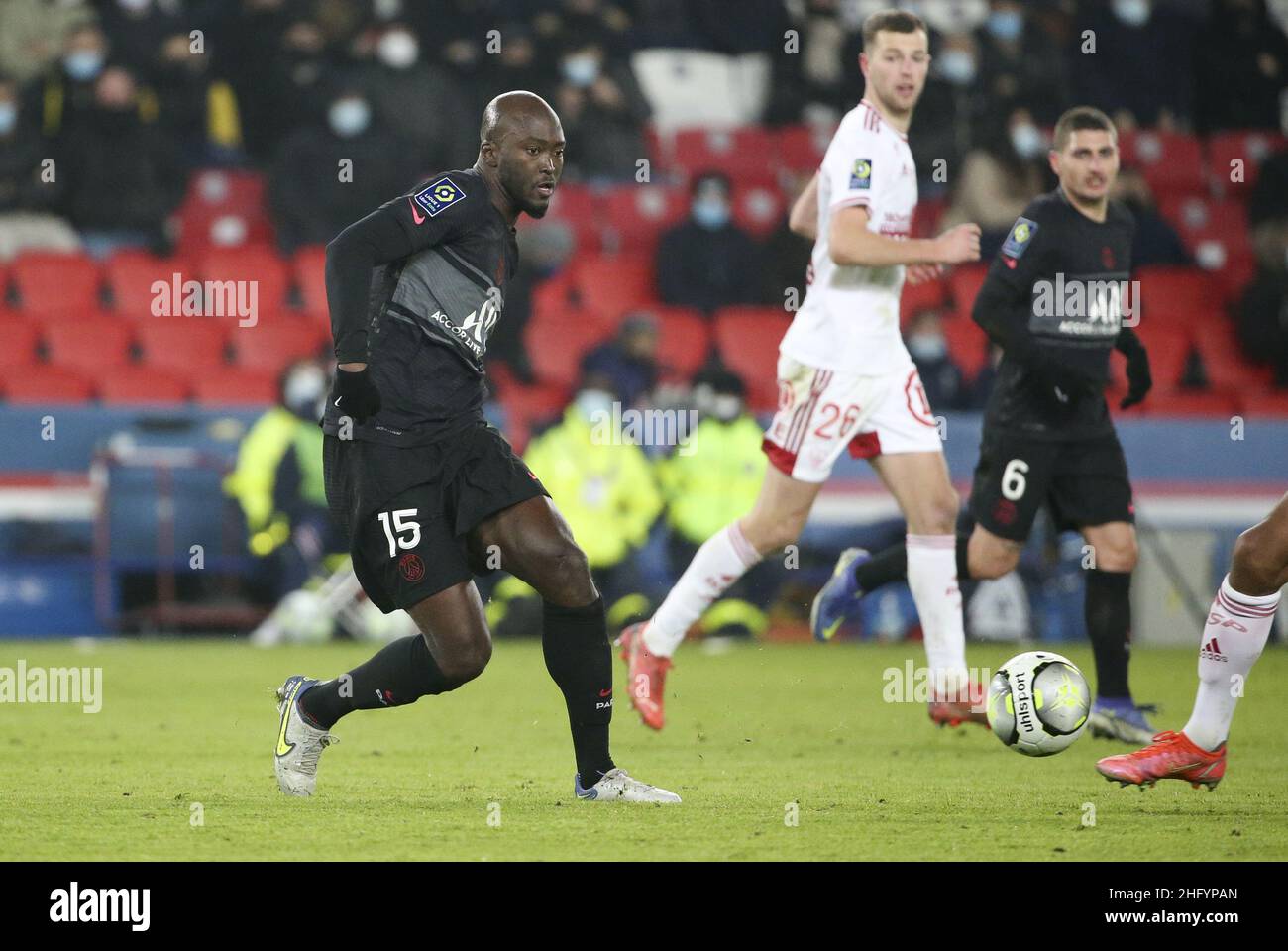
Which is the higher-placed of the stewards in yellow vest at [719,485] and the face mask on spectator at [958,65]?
the face mask on spectator at [958,65]

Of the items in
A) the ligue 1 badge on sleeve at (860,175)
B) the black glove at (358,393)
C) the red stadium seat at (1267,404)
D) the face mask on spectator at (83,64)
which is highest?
the face mask on spectator at (83,64)

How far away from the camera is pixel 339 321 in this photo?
538 cm

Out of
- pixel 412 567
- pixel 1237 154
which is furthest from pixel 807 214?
pixel 1237 154

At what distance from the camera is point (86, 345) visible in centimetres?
1362

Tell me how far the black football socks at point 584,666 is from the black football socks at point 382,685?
35 centimetres

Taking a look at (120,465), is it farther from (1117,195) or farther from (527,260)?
(1117,195)

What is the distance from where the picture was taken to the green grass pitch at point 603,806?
503 cm

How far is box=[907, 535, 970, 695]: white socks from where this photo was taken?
24.1 ft

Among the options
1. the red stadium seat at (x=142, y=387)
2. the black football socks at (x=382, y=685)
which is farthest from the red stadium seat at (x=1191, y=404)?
the black football socks at (x=382, y=685)

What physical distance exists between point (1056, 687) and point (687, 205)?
371 inches

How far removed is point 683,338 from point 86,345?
4.21m

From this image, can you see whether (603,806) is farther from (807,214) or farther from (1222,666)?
(807,214)

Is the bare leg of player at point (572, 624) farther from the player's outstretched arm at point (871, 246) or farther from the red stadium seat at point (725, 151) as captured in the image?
the red stadium seat at point (725, 151)

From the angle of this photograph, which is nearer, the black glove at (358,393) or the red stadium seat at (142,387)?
the black glove at (358,393)
